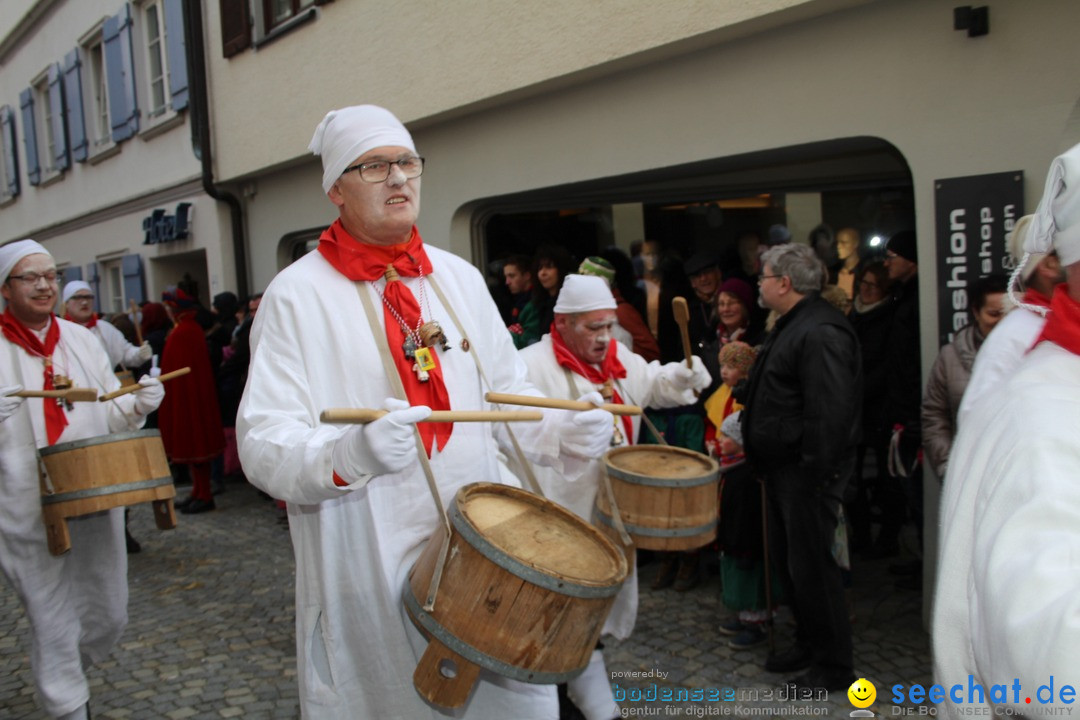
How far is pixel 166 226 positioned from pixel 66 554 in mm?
9372

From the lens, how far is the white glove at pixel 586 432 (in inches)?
106

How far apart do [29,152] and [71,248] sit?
3.32 metres

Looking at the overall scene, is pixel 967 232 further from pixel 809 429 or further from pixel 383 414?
pixel 383 414

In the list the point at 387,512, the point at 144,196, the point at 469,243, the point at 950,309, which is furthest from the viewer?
the point at 144,196

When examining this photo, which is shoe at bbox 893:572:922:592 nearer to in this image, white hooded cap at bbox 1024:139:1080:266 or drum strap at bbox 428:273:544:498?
drum strap at bbox 428:273:544:498

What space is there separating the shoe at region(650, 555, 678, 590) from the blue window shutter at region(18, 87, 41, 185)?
17.3 meters

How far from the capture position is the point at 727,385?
4.90 metres

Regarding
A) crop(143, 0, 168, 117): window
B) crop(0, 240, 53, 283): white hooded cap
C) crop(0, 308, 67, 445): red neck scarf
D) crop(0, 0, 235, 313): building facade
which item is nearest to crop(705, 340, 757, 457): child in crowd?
crop(0, 308, 67, 445): red neck scarf

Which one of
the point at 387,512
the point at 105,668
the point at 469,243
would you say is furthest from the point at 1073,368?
the point at 469,243

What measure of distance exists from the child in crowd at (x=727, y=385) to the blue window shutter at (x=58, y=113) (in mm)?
15285

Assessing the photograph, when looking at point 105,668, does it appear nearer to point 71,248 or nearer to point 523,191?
point 523,191

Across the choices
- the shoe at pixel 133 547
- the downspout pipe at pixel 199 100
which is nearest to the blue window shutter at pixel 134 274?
the downspout pipe at pixel 199 100

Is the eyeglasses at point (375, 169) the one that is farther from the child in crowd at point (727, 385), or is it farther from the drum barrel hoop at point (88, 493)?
the child in crowd at point (727, 385)

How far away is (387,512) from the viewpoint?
2.39 metres
